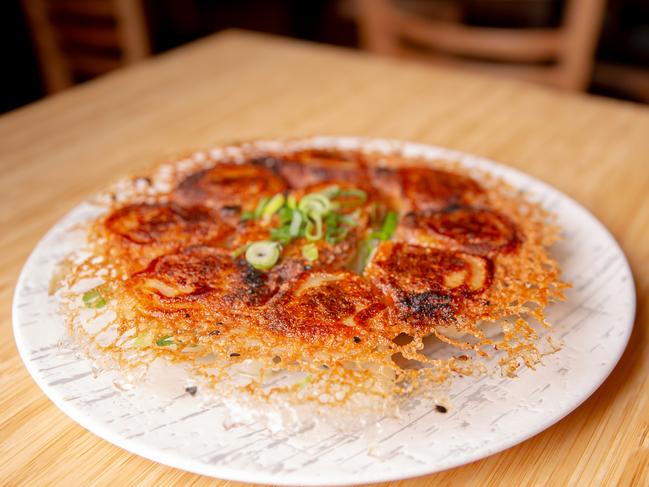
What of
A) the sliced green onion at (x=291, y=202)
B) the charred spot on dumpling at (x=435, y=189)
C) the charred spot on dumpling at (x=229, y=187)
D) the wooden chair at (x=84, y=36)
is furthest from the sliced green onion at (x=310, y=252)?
the wooden chair at (x=84, y=36)

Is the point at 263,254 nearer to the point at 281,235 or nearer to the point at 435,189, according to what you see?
the point at 281,235

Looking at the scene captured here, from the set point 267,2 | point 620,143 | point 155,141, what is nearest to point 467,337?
point 620,143

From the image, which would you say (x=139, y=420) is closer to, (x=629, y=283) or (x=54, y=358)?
(x=54, y=358)

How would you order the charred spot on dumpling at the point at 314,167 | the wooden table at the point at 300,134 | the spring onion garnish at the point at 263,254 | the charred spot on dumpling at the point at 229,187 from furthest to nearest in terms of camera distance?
the charred spot on dumpling at the point at 314,167
the charred spot on dumpling at the point at 229,187
the spring onion garnish at the point at 263,254
the wooden table at the point at 300,134

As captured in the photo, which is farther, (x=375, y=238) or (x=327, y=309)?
(x=375, y=238)

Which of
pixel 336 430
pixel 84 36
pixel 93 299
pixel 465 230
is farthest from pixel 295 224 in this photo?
pixel 84 36

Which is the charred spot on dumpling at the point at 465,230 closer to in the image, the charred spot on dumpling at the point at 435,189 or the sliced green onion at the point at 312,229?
the charred spot on dumpling at the point at 435,189
